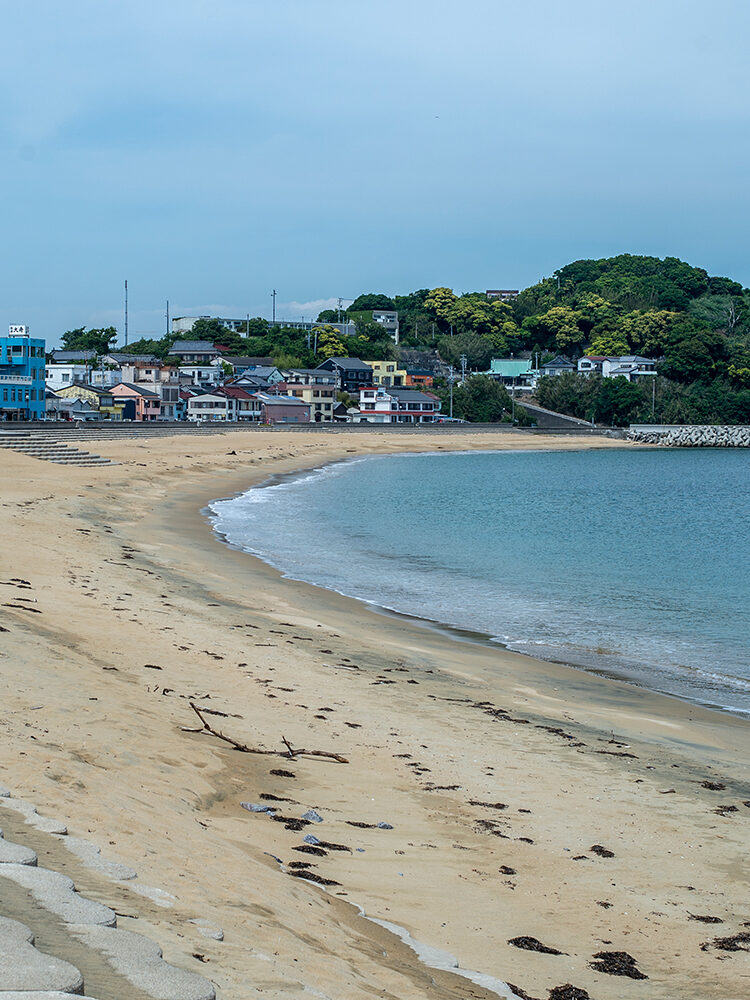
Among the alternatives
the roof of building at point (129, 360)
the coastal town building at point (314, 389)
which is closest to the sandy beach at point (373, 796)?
the coastal town building at point (314, 389)

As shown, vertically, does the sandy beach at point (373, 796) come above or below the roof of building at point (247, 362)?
below

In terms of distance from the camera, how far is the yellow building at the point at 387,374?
136375mm

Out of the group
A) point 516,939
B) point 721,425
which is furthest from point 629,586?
point 721,425

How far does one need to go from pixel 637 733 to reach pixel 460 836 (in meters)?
4.66

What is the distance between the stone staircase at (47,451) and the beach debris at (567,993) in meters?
46.7

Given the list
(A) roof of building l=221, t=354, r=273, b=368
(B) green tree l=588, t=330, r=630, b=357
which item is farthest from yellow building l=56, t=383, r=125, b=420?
(B) green tree l=588, t=330, r=630, b=357

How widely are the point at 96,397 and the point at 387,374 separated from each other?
154 feet

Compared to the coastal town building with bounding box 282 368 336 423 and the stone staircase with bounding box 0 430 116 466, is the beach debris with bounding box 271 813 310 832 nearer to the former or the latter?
the stone staircase with bounding box 0 430 116 466

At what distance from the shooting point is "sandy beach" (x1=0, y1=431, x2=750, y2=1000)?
5.54 metres

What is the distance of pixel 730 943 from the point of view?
622cm

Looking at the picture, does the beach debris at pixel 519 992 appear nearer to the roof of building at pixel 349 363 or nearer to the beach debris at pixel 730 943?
the beach debris at pixel 730 943

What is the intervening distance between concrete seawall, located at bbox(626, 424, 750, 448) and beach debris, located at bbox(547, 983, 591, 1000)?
127 meters

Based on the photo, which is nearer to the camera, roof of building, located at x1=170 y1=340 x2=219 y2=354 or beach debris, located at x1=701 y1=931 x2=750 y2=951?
beach debris, located at x1=701 y1=931 x2=750 y2=951

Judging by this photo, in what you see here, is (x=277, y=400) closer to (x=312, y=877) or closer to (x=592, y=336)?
(x=592, y=336)
